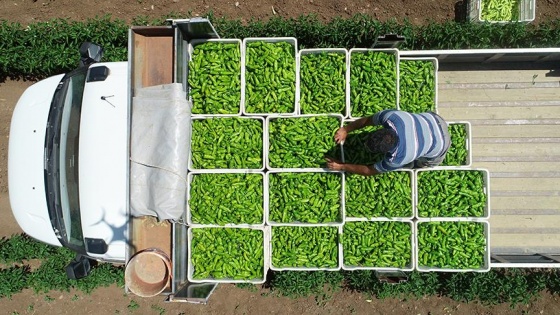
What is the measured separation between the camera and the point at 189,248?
17.0 feet

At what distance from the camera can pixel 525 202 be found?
5934mm

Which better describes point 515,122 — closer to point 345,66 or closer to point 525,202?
point 525,202

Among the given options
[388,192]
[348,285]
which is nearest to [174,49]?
[388,192]

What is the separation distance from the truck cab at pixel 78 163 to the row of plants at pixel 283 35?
1.24 meters

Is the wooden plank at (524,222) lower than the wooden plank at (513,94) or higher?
lower

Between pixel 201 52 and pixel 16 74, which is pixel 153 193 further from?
pixel 16 74

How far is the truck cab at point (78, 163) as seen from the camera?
16.2 ft

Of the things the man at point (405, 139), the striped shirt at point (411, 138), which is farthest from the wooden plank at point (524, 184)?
the striped shirt at point (411, 138)

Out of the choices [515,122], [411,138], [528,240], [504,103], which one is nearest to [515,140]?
[515,122]

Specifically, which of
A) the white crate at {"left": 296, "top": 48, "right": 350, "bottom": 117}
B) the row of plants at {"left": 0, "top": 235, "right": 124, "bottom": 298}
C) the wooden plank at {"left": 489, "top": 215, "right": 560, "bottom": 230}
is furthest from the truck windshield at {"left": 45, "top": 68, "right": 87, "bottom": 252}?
the wooden plank at {"left": 489, "top": 215, "right": 560, "bottom": 230}

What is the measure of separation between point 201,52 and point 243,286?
3.84 m

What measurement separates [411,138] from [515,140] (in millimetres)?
2707

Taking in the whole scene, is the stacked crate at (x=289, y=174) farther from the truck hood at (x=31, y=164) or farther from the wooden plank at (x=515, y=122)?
the truck hood at (x=31, y=164)

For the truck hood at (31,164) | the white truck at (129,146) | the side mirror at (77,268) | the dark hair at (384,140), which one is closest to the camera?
the dark hair at (384,140)
